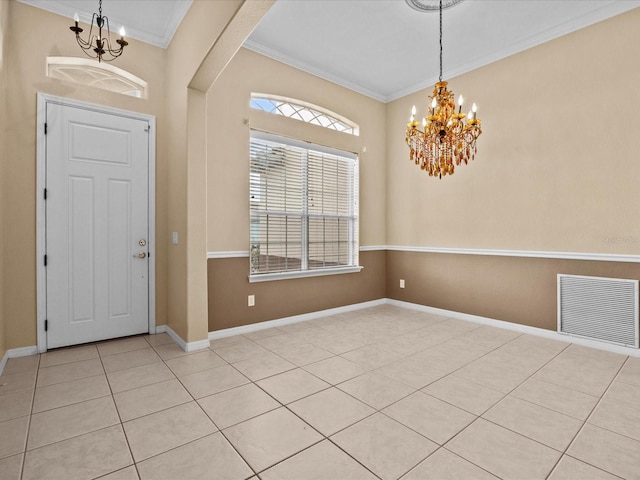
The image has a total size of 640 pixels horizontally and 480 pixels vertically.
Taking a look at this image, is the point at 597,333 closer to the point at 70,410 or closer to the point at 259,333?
the point at 259,333

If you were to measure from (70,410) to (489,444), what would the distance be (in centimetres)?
256

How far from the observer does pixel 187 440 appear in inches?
72.9

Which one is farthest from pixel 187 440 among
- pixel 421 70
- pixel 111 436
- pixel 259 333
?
pixel 421 70

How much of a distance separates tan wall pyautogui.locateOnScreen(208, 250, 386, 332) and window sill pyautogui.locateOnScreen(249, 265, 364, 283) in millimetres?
61

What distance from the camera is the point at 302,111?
4.40 metres

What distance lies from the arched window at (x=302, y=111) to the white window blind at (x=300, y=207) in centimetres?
38

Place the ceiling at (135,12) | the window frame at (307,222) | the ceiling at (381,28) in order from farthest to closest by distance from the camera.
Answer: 1. the window frame at (307,222)
2. the ceiling at (381,28)
3. the ceiling at (135,12)

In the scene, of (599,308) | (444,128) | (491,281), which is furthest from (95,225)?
(599,308)

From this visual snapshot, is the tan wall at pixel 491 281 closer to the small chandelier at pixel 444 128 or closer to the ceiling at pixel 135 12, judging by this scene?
the small chandelier at pixel 444 128

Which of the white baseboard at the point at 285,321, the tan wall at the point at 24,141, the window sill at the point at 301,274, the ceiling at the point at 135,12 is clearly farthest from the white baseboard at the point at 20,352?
the ceiling at the point at 135,12

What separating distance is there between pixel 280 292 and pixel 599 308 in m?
3.36

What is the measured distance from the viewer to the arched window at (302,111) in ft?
13.2

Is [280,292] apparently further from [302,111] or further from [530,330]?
[530,330]

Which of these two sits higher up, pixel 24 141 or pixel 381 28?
pixel 381 28
